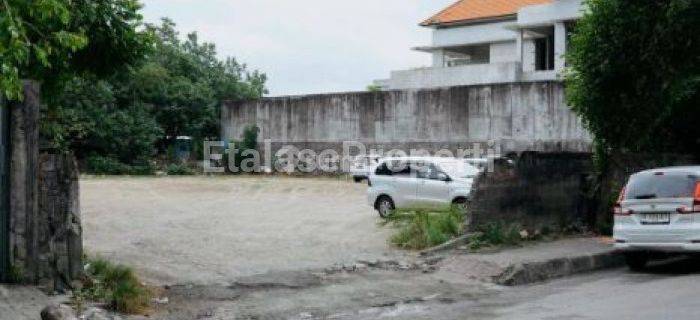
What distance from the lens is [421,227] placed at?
1518 cm

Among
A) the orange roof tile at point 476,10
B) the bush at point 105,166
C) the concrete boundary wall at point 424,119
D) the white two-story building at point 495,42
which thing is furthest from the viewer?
the orange roof tile at point 476,10

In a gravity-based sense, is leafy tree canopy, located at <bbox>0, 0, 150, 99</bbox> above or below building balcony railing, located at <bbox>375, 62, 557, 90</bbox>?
below

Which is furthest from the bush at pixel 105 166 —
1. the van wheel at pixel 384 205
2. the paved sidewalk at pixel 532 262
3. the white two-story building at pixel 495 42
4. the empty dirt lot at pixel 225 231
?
the paved sidewalk at pixel 532 262

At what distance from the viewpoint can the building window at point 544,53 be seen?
40.5 m

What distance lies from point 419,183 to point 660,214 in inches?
306

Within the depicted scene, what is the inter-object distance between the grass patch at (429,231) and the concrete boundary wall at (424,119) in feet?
40.7

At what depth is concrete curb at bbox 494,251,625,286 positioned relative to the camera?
12562 mm

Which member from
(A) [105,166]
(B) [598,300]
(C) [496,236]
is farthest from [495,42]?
(B) [598,300]

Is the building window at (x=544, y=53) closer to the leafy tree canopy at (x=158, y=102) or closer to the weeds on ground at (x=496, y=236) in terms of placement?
the leafy tree canopy at (x=158, y=102)

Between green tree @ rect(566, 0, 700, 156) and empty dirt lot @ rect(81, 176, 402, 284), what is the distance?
5.42m

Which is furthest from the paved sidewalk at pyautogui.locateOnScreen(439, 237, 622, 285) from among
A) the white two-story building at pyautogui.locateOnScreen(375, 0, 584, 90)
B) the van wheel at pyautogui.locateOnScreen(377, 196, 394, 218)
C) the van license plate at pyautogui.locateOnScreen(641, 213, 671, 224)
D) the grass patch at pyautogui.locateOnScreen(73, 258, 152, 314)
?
the white two-story building at pyautogui.locateOnScreen(375, 0, 584, 90)

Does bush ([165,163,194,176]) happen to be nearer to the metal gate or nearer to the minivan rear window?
the minivan rear window

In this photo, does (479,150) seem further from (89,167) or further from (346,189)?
(89,167)

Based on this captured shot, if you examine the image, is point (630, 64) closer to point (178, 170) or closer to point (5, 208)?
point (5, 208)
